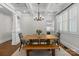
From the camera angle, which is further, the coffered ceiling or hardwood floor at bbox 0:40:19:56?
the coffered ceiling

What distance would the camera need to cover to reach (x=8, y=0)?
5.52 ft

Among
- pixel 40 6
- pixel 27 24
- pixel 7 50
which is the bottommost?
pixel 7 50

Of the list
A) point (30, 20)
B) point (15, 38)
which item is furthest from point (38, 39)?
point (30, 20)

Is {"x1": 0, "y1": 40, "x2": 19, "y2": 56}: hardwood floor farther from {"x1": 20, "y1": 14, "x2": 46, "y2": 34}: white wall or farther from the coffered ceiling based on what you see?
{"x1": 20, "y1": 14, "x2": 46, "y2": 34}: white wall

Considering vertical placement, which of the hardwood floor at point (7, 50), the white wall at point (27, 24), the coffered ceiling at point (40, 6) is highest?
the coffered ceiling at point (40, 6)

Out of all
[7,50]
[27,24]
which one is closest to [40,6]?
[7,50]

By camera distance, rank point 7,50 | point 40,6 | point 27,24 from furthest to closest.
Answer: point 27,24
point 40,6
point 7,50

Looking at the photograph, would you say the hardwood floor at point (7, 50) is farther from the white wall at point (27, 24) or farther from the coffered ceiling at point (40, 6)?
the white wall at point (27, 24)

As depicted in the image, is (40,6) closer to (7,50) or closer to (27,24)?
(7,50)

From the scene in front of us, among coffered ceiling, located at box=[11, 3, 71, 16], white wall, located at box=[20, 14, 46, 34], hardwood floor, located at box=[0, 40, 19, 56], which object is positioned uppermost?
coffered ceiling, located at box=[11, 3, 71, 16]

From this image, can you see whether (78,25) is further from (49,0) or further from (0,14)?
(0,14)

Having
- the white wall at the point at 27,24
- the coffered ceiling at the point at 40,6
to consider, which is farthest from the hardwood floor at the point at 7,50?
the white wall at the point at 27,24

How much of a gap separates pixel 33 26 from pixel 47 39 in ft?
18.3

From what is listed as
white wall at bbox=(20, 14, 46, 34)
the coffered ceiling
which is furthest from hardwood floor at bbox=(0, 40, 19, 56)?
white wall at bbox=(20, 14, 46, 34)
